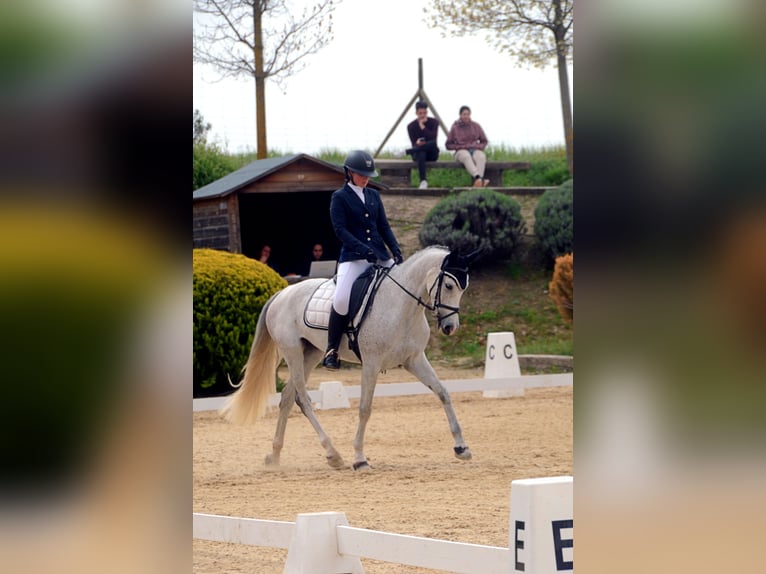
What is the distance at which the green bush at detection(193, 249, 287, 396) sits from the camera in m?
13.3

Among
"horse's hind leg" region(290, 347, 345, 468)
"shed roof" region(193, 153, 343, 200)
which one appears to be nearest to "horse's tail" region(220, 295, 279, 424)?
"horse's hind leg" region(290, 347, 345, 468)

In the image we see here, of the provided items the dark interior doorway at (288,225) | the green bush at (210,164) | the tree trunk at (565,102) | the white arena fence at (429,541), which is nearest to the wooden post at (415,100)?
the tree trunk at (565,102)

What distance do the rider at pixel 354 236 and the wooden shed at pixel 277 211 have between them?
1007 cm

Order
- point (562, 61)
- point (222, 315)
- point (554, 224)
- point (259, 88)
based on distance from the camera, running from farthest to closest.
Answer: point (562, 61)
point (259, 88)
point (554, 224)
point (222, 315)

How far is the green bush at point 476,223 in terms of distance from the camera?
20.8m

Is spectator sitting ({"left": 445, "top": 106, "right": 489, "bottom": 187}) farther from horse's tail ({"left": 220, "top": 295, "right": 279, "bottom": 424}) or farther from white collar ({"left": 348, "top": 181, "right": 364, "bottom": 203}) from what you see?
horse's tail ({"left": 220, "top": 295, "right": 279, "bottom": 424})

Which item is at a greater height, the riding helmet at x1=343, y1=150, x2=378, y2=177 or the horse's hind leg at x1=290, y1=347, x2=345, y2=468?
the riding helmet at x1=343, y1=150, x2=378, y2=177

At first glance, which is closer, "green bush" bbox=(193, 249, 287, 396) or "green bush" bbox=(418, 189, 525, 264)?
"green bush" bbox=(193, 249, 287, 396)

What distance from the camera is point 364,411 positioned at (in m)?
9.21

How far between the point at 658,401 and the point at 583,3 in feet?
1.69

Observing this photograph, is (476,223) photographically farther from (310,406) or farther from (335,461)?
(335,461)

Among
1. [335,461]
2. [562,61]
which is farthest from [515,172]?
[335,461]

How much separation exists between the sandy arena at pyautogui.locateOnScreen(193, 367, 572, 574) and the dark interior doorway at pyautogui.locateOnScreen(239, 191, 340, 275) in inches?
295

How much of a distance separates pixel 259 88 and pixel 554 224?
7.52 meters
